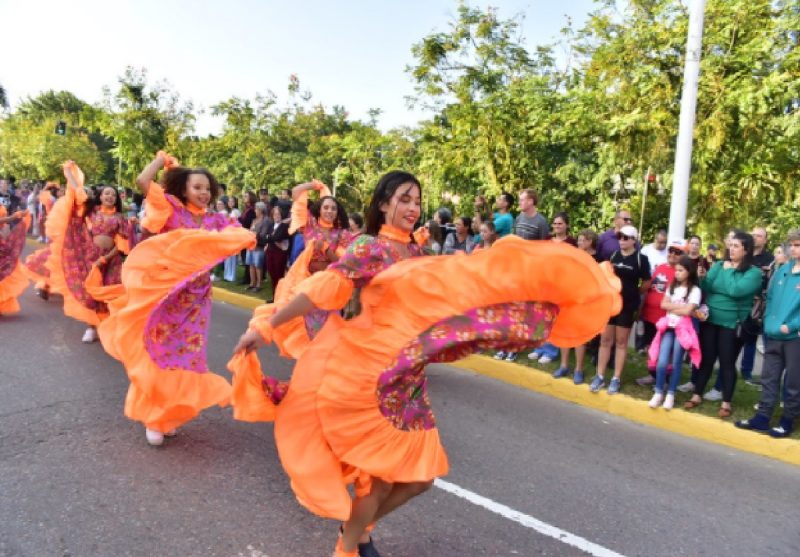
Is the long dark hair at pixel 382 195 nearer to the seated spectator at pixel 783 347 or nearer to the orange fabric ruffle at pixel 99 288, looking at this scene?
the seated spectator at pixel 783 347

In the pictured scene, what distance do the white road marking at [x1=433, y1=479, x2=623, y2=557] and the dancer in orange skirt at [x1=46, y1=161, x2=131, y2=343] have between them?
14.6ft

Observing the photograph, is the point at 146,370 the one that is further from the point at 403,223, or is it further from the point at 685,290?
the point at 685,290

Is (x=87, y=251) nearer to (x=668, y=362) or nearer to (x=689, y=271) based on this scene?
(x=668, y=362)

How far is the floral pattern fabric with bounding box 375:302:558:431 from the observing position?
2453mm

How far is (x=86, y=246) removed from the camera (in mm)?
7660

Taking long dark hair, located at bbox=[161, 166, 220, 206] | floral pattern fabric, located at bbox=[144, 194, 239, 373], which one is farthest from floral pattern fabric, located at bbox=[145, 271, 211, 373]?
long dark hair, located at bbox=[161, 166, 220, 206]

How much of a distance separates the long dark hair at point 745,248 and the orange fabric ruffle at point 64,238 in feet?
22.3

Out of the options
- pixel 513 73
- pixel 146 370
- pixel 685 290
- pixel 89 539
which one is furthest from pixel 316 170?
pixel 89 539

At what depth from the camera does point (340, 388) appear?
8.27 ft

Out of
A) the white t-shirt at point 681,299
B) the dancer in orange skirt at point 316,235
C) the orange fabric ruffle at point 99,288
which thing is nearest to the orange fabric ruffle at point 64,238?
the orange fabric ruffle at point 99,288

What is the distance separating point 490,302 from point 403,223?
2.01 ft

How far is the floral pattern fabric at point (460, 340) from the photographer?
245cm

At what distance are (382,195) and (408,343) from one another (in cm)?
75

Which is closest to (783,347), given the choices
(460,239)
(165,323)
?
(460,239)
